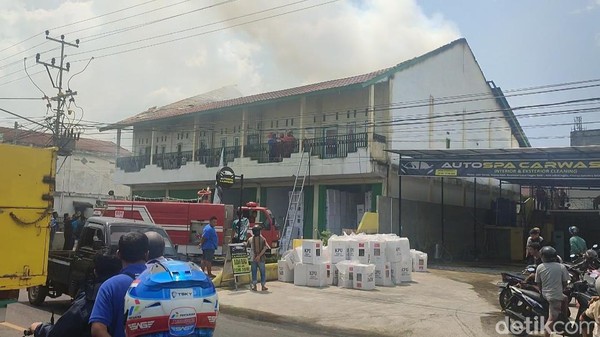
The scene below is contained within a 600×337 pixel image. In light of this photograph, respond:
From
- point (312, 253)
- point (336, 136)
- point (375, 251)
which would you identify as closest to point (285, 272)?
point (312, 253)

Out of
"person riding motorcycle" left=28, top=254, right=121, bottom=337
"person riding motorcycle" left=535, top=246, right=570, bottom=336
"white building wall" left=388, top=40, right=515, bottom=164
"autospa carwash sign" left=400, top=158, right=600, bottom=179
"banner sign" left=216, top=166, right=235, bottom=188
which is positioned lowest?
"person riding motorcycle" left=535, top=246, right=570, bottom=336

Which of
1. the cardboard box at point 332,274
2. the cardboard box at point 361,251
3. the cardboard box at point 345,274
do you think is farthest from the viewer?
the cardboard box at point 332,274

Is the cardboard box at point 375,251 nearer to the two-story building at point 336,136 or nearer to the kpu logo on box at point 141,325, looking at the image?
the two-story building at point 336,136

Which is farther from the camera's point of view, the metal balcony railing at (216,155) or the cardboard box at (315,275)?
the metal balcony railing at (216,155)

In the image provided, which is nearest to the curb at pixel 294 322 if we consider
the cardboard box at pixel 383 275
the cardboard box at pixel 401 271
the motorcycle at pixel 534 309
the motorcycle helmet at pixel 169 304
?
the motorcycle at pixel 534 309

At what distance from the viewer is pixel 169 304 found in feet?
8.58

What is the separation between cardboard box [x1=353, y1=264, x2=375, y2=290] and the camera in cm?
1348

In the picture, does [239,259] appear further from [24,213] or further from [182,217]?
[24,213]

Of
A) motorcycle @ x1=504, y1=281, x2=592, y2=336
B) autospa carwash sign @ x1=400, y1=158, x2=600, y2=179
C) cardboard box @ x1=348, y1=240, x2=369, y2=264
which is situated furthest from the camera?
autospa carwash sign @ x1=400, y1=158, x2=600, y2=179

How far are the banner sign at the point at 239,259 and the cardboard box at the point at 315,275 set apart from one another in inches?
63.5

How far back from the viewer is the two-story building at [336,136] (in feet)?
77.6

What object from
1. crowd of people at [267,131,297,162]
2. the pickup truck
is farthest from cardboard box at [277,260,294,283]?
crowd of people at [267,131,297,162]

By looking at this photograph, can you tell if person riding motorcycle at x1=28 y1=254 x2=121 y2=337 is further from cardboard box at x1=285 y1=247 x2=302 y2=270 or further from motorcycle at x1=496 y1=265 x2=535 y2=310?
cardboard box at x1=285 y1=247 x2=302 y2=270

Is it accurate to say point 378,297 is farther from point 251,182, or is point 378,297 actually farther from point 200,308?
point 251,182
